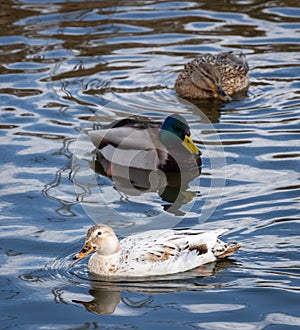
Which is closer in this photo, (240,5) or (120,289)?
(120,289)

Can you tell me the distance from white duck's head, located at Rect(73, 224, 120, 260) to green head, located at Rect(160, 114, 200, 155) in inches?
120

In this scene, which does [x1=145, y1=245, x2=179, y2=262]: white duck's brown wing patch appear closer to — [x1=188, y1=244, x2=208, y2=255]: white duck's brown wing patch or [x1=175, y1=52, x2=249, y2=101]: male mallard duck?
[x1=188, y1=244, x2=208, y2=255]: white duck's brown wing patch

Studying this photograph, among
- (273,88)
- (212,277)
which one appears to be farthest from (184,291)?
(273,88)

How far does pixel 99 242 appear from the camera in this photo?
8.02 m

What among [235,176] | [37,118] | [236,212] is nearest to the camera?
[236,212]

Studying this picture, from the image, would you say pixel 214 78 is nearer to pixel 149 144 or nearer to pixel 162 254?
pixel 149 144

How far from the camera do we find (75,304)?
Result: 753 centimetres

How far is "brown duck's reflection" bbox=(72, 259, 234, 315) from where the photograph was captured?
24.7ft

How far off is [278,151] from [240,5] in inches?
246

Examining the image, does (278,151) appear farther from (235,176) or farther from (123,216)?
(123,216)

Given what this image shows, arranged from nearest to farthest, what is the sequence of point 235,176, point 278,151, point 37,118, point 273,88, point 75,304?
1. point 75,304
2. point 235,176
3. point 278,151
4. point 37,118
5. point 273,88

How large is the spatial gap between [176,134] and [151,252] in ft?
10.7

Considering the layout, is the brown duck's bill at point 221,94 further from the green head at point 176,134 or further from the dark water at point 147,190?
the green head at point 176,134

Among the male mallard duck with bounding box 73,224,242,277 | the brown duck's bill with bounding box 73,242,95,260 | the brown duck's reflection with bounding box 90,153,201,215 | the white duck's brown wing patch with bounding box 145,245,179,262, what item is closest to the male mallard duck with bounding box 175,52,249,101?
the brown duck's reflection with bounding box 90,153,201,215
